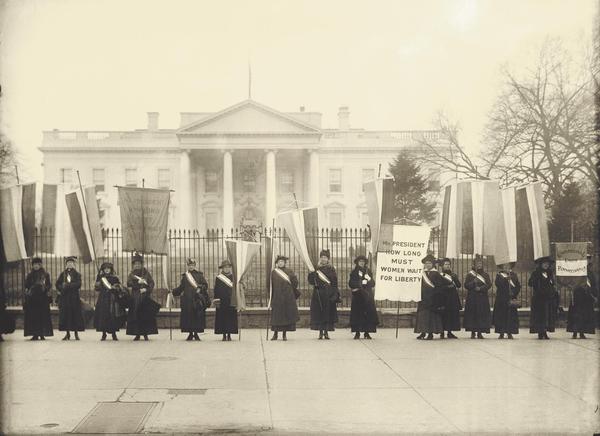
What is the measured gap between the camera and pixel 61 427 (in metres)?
7.22

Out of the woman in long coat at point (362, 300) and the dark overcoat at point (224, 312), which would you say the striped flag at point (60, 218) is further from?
the woman in long coat at point (362, 300)

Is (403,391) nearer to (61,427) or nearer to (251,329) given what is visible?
(61,427)

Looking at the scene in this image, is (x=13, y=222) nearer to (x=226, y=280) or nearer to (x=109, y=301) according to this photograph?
(x=109, y=301)

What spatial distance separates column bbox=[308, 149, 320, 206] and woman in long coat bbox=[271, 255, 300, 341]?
43.0 metres

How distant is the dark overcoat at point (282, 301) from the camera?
13.6 meters

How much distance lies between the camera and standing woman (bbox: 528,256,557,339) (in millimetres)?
13750

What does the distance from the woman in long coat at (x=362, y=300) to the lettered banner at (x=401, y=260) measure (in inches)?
28.4

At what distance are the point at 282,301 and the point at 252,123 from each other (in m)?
44.9

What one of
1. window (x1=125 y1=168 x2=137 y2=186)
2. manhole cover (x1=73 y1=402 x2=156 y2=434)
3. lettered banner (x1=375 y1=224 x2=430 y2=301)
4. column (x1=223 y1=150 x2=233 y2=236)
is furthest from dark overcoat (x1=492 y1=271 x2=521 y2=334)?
window (x1=125 y1=168 x2=137 y2=186)

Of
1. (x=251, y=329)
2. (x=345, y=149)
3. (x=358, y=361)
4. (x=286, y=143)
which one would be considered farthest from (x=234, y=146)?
(x=358, y=361)

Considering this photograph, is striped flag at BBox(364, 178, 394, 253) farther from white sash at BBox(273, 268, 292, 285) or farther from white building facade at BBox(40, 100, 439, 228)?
white building facade at BBox(40, 100, 439, 228)

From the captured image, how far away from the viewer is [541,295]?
13.7 meters

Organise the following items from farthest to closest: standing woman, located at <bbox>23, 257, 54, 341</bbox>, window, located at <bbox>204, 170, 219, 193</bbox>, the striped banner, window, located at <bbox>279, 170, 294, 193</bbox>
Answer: window, located at <bbox>204, 170, 219, 193</bbox>
window, located at <bbox>279, 170, 294, 193</bbox>
standing woman, located at <bbox>23, 257, 54, 341</bbox>
the striped banner

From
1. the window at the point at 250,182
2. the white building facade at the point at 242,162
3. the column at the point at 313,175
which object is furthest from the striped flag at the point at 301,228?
the window at the point at 250,182
